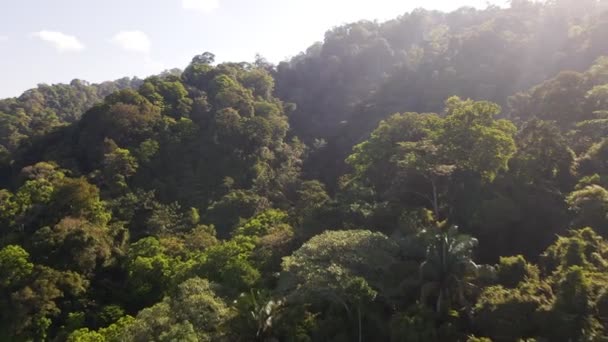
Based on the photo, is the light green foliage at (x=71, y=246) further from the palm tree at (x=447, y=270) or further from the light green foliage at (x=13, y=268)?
the palm tree at (x=447, y=270)

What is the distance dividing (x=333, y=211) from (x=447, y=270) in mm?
9619

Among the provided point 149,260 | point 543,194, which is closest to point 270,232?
point 149,260

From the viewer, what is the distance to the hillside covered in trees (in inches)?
761

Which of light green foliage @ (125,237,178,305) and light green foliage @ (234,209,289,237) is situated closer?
light green foliage @ (125,237,178,305)

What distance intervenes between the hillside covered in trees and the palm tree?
0.29 ft

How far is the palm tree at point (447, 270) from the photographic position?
19250 millimetres

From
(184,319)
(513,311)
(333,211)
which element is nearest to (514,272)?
(513,311)

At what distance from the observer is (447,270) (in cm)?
1941

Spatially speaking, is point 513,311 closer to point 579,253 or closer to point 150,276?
point 579,253

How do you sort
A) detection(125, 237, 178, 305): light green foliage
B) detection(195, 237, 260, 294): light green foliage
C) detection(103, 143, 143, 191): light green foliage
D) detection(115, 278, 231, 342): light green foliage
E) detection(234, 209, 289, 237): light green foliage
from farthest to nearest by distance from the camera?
detection(103, 143, 143, 191): light green foliage, detection(234, 209, 289, 237): light green foliage, detection(125, 237, 178, 305): light green foliage, detection(195, 237, 260, 294): light green foliage, detection(115, 278, 231, 342): light green foliage

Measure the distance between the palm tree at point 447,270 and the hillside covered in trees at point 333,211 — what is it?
0.29 ft

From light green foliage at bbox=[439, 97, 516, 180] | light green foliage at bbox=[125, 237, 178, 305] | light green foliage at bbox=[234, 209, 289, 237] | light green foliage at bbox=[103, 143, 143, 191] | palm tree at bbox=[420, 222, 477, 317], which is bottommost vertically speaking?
light green foliage at bbox=[125, 237, 178, 305]

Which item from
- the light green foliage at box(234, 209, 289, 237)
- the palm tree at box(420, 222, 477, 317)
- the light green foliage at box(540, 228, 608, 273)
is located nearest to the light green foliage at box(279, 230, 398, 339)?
the palm tree at box(420, 222, 477, 317)

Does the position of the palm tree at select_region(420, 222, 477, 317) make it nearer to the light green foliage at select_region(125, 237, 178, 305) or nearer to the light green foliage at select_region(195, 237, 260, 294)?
the light green foliage at select_region(195, 237, 260, 294)
